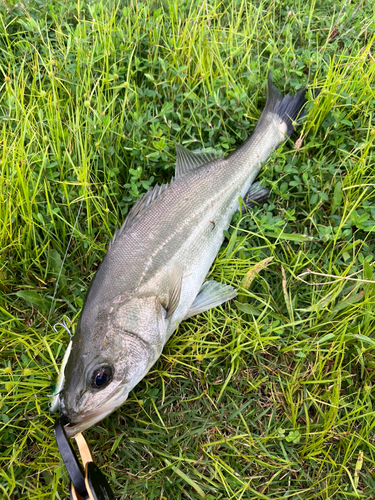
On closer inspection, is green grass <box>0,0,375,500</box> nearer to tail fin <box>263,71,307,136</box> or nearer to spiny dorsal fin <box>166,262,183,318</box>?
tail fin <box>263,71,307,136</box>

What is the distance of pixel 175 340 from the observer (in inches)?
98.2

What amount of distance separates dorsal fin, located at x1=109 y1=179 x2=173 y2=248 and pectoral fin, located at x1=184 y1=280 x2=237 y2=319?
2.28ft

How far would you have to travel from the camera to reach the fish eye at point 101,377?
2.00m

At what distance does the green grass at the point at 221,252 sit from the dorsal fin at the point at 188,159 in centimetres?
17

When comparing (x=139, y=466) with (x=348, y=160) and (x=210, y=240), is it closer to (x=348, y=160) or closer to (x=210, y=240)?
(x=210, y=240)

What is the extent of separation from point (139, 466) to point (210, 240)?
5.09 ft

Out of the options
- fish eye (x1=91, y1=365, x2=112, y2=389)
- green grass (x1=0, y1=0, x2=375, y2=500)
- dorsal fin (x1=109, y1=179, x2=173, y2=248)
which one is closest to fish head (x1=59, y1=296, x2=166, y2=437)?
fish eye (x1=91, y1=365, x2=112, y2=389)

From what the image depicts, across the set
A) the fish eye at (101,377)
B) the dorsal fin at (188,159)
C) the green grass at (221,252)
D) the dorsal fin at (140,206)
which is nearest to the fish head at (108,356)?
the fish eye at (101,377)

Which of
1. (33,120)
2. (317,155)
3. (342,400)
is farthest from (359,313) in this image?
(33,120)

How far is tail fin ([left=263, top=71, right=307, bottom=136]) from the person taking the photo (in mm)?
3061

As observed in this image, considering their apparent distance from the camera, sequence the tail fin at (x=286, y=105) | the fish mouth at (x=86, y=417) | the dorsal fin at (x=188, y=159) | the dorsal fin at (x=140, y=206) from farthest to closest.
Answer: the tail fin at (x=286, y=105) → the dorsal fin at (x=188, y=159) → the dorsal fin at (x=140, y=206) → the fish mouth at (x=86, y=417)

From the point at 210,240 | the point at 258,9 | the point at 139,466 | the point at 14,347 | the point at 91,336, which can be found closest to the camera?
the point at 91,336

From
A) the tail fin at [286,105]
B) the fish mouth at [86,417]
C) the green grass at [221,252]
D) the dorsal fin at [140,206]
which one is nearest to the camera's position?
the fish mouth at [86,417]

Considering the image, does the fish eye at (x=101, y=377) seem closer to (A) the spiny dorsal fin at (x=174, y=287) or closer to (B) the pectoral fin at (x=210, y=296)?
(A) the spiny dorsal fin at (x=174, y=287)
